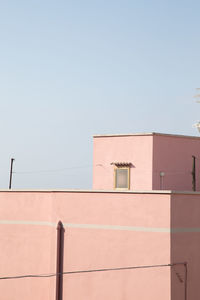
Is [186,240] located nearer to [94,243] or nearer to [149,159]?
[94,243]

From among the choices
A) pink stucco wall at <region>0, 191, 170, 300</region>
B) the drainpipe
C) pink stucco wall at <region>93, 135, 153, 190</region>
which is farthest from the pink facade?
the drainpipe

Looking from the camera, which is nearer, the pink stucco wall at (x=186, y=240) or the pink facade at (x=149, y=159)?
the pink stucco wall at (x=186, y=240)

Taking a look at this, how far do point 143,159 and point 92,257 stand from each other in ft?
28.8

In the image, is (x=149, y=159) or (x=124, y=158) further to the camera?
(x=124, y=158)

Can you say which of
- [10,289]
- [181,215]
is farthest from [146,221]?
[10,289]

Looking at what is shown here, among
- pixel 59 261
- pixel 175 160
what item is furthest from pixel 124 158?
pixel 59 261

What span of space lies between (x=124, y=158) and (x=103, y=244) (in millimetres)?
8881

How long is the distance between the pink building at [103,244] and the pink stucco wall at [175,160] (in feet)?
23.4

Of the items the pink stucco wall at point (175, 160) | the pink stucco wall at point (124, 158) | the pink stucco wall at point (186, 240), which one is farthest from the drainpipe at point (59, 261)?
the pink stucco wall at point (175, 160)

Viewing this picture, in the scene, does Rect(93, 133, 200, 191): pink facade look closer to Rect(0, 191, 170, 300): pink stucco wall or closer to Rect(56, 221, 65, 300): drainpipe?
Rect(0, 191, 170, 300): pink stucco wall

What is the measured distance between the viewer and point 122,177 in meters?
24.1

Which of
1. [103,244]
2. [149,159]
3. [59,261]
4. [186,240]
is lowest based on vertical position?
[59,261]

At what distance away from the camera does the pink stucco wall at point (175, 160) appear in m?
23.4

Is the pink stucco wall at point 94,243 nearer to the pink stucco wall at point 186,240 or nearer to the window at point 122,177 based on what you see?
the pink stucco wall at point 186,240
